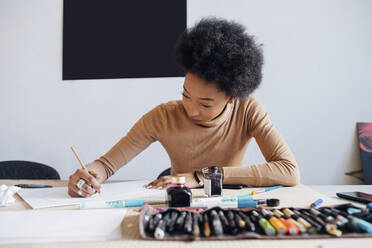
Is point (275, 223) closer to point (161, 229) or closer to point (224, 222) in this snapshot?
point (224, 222)

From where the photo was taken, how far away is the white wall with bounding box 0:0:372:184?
194 cm

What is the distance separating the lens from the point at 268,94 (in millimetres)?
1980

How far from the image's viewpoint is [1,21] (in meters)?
2.16

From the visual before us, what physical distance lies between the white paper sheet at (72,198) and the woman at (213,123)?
0.04 metres

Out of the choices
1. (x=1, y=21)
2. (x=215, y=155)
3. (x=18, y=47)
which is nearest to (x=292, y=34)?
(x=215, y=155)

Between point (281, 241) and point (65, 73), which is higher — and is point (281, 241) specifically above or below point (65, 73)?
below

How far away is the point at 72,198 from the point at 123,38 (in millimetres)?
1518

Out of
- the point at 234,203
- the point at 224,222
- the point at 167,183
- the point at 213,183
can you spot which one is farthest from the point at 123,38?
the point at 224,222

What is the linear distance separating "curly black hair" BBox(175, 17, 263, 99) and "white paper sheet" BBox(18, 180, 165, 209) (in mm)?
423

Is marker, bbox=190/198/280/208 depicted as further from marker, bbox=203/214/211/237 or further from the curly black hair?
the curly black hair

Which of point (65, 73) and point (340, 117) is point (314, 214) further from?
point (65, 73)

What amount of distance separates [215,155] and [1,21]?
209 centimetres

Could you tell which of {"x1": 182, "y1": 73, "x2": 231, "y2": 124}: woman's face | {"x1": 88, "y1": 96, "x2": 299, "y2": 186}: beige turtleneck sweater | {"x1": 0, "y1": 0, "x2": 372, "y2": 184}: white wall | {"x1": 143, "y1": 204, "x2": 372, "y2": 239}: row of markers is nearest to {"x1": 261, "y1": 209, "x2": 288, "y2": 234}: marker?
{"x1": 143, "y1": 204, "x2": 372, "y2": 239}: row of markers

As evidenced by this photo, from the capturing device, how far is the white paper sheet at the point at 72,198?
744mm
